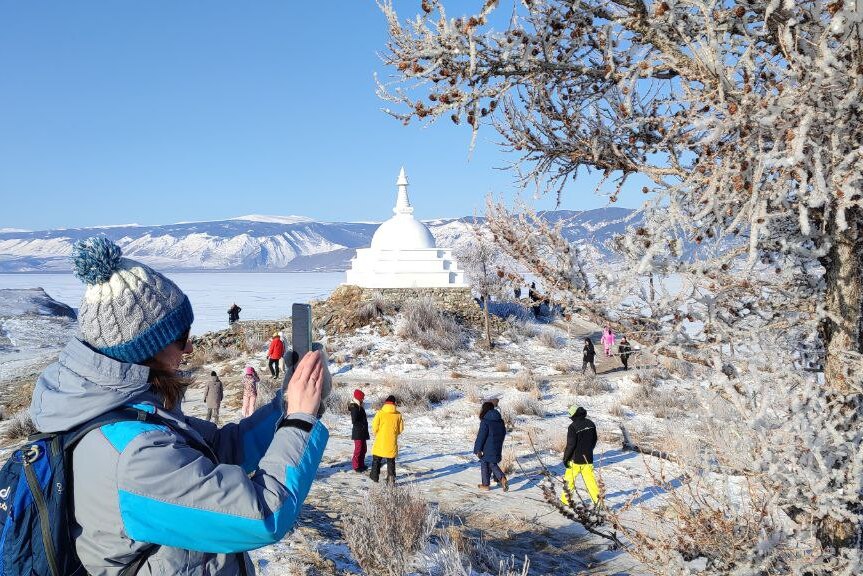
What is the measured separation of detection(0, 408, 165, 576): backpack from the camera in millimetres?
1547

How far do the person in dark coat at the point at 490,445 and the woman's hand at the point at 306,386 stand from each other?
7.03 m

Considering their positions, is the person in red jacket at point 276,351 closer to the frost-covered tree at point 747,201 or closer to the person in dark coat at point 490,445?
the person in dark coat at point 490,445

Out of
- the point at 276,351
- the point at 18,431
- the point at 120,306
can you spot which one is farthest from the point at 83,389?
the point at 276,351

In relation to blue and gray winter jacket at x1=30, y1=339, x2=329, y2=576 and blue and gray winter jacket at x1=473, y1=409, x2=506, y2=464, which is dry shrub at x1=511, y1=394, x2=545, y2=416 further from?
blue and gray winter jacket at x1=30, y1=339, x2=329, y2=576

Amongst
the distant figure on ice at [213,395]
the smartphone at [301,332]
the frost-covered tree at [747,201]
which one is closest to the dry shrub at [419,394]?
the distant figure on ice at [213,395]

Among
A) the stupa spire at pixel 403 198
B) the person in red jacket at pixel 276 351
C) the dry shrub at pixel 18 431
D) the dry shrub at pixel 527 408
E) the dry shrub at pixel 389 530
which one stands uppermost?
the stupa spire at pixel 403 198

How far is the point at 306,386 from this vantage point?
1767 mm

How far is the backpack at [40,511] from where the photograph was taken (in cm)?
155

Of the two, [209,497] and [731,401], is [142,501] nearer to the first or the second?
[209,497]

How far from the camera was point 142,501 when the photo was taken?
4.90 feet

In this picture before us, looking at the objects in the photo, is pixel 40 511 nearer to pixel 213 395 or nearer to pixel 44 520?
pixel 44 520

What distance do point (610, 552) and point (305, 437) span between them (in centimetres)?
602

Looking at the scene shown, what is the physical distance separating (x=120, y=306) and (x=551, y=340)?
22.9 m

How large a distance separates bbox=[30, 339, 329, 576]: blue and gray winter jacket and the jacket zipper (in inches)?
2.3
